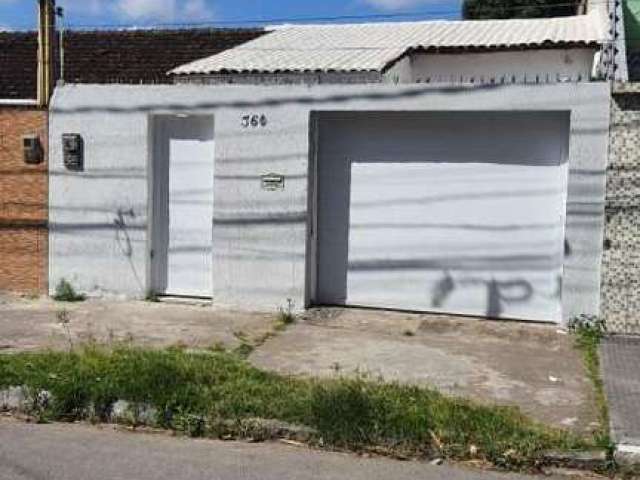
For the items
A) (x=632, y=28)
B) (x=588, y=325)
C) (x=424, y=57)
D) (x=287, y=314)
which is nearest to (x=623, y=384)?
(x=588, y=325)

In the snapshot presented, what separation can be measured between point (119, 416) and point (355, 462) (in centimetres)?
181

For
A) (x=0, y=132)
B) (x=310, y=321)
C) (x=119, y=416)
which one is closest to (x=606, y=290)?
(x=310, y=321)

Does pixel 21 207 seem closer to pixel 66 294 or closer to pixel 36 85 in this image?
pixel 66 294

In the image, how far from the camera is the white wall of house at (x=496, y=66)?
14.3m

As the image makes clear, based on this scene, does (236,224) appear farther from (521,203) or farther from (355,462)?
(355,462)

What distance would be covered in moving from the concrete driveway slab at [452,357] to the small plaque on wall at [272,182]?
1.45 metres

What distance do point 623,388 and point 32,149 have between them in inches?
287

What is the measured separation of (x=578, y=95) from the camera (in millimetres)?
9125

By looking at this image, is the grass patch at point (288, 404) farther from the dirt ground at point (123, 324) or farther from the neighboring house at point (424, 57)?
the neighboring house at point (424, 57)

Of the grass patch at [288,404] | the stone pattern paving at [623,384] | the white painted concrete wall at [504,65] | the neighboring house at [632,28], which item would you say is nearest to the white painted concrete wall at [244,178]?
the stone pattern paving at [623,384]

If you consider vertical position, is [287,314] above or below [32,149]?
below

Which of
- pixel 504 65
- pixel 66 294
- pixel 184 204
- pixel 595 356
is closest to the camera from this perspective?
pixel 595 356

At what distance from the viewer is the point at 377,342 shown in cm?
879

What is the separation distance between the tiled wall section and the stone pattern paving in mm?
292
